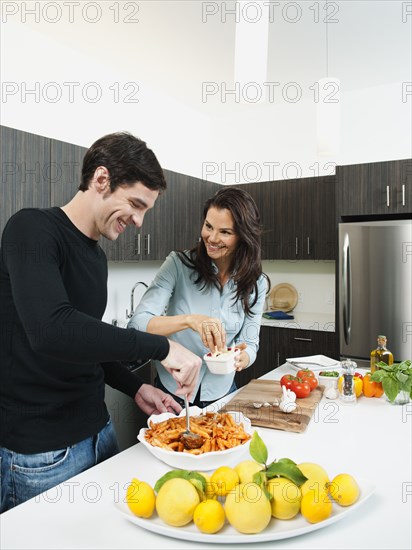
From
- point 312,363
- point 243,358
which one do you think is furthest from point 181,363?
point 312,363

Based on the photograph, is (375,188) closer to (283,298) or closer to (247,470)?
(283,298)

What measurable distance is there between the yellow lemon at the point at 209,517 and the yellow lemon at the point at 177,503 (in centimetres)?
2

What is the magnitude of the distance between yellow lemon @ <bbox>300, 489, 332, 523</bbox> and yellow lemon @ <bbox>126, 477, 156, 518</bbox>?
0.29m

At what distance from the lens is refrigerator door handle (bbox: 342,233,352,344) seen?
143 inches

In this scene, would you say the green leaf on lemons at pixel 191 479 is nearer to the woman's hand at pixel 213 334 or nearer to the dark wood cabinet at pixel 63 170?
the woman's hand at pixel 213 334

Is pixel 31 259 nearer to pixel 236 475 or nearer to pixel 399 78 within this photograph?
pixel 236 475

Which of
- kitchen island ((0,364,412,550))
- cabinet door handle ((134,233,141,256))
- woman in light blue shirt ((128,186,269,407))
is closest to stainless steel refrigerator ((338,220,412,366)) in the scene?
cabinet door handle ((134,233,141,256))

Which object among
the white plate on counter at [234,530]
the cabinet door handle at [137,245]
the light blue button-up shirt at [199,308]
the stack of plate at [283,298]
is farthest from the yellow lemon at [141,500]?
the stack of plate at [283,298]

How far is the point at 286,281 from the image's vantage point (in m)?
4.77

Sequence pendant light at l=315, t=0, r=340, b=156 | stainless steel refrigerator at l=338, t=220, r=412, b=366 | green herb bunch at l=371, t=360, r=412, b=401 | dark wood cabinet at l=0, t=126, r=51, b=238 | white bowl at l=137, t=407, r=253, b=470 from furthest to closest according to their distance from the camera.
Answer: stainless steel refrigerator at l=338, t=220, r=412, b=366
dark wood cabinet at l=0, t=126, r=51, b=238
pendant light at l=315, t=0, r=340, b=156
green herb bunch at l=371, t=360, r=412, b=401
white bowl at l=137, t=407, r=253, b=470

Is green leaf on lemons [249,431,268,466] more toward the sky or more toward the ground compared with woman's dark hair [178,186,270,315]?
more toward the ground

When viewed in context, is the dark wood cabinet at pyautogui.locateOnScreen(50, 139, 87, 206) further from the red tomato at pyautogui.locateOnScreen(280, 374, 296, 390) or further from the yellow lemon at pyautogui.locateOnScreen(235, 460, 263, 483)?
the yellow lemon at pyautogui.locateOnScreen(235, 460, 263, 483)

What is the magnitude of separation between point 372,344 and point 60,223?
2.92 meters

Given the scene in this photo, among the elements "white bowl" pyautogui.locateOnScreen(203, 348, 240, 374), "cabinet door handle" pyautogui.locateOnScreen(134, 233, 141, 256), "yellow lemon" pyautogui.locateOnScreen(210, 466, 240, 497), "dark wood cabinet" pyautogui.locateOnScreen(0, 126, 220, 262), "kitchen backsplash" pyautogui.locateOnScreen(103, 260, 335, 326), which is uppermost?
"dark wood cabinet" pyautogui.locateOnScreen(0, 126, 220, 262)
